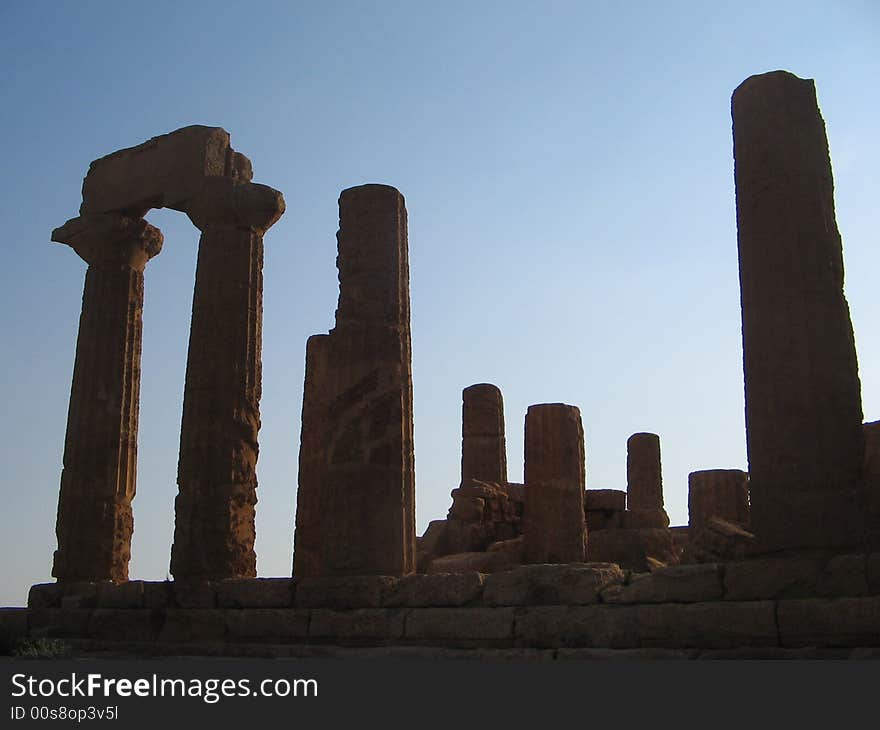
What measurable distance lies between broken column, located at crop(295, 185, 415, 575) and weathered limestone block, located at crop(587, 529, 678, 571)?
33.5 ft

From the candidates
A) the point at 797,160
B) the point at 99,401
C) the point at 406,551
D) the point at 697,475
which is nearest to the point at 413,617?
the point at 406,551

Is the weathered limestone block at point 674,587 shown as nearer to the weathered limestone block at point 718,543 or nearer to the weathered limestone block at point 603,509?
the weathered limestone block at point 718,543

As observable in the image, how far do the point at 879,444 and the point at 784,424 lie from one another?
22.6 ft

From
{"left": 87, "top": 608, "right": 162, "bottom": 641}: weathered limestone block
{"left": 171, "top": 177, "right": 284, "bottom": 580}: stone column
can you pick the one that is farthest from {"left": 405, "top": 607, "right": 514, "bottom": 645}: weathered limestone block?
{"left": 87, "top": 608, "right": 162, "bottom": 641}: weathered limestone block

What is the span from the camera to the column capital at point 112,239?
794 inches

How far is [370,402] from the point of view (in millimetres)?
15297

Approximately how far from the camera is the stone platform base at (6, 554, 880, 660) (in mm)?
11055

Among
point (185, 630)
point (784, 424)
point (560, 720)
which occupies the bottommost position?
point (560, 720)

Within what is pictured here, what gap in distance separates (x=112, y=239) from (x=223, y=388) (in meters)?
4.45

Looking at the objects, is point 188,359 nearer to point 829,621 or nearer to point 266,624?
point 266,624

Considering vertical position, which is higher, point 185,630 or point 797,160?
point 797,160

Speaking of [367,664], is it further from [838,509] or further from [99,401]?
[99,401]

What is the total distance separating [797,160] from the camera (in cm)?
1259

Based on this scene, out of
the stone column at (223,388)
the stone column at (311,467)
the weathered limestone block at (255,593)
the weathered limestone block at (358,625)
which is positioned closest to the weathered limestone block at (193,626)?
the weathered limestone block at (255,593)
